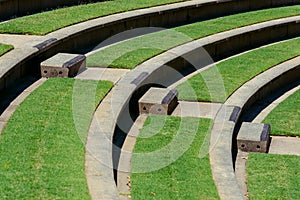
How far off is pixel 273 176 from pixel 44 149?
297 centimetres

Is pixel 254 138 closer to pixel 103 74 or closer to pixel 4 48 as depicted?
pixel 103 74

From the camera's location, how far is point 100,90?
11266 mm

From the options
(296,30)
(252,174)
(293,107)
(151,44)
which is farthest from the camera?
(296,30)

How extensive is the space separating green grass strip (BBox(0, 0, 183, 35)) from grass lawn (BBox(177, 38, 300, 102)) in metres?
2.49

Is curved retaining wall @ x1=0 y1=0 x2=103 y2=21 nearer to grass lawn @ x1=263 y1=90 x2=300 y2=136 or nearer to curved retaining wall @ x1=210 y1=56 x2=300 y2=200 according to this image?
curved retaining wall @ x1=210 y1=56 x2=300 y2=200

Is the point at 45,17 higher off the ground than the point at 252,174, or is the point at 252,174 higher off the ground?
the point at 45,17

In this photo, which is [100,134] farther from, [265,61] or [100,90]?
[265,61]

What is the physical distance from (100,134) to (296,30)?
8680 mm

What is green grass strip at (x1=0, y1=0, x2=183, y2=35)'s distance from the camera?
13453mm

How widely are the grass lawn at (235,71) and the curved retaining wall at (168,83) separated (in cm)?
38

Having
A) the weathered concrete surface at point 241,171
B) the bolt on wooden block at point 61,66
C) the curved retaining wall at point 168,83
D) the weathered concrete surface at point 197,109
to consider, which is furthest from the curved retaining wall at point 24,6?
the weathered concrete surface at point 241,171

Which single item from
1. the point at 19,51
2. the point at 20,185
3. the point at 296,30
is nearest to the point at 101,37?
the point at 19,51

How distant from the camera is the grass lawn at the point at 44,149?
7777 mm

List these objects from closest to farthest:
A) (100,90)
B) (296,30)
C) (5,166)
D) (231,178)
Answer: (5,166) < (231,178) < (100,90) < (296,30)
